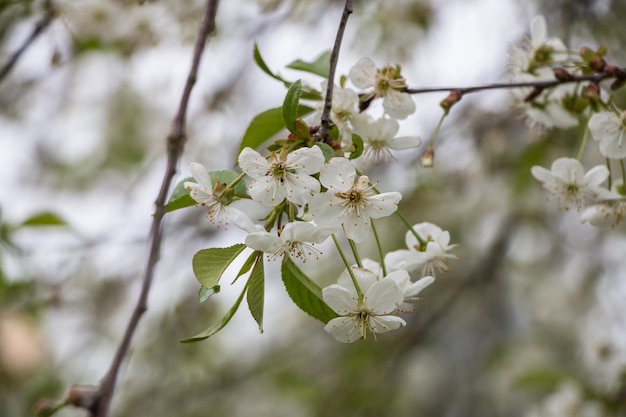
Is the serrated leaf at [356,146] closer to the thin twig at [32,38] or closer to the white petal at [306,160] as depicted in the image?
the white petal at [306,160]

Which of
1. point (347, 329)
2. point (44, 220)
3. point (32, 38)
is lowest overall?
point (347, 329)

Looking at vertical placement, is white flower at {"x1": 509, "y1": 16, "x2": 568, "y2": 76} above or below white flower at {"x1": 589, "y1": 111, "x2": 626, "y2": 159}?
above

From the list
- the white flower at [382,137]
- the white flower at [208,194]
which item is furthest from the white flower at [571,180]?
the white flower at [208,194]

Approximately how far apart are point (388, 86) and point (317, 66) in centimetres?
12

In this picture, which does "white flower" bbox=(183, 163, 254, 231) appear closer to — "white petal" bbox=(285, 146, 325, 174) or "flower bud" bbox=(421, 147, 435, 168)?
"white petal" bbox=(285, 146, 325, 174)

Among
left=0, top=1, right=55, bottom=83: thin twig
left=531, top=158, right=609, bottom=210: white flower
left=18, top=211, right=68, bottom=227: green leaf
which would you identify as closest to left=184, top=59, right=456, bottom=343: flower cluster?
left=531, top=158, right=609, bottom=210: white flower

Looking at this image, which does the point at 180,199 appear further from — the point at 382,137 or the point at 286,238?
the point at 382,137

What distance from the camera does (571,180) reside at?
45.8 inches

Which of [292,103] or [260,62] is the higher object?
[260,62]

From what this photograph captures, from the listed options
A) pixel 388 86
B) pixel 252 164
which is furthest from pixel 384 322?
pixel 388 86

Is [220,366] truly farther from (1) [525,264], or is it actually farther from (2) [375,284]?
(2) [375,284]

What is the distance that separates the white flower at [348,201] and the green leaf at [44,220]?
123cm

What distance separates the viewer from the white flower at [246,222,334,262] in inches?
32.4

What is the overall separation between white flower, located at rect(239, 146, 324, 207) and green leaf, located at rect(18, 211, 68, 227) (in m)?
1.19
